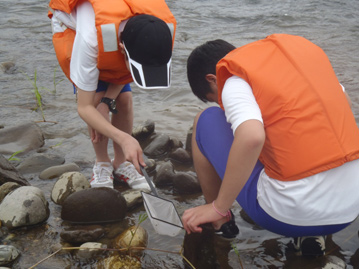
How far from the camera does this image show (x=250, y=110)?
5.93 ft

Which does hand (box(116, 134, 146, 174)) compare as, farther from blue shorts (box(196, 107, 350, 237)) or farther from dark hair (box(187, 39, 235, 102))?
dark hair (box(187, 39, 235, 102))

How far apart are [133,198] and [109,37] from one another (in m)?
0.99

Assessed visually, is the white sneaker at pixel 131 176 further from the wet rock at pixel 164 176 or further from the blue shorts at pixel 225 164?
the blue shorts at pixel 225 164

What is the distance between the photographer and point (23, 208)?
255cm

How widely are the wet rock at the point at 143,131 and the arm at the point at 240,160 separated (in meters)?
1.85

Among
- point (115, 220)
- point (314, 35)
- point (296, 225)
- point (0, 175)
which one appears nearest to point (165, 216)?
point (115, 220)

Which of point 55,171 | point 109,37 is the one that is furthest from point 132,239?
point 109,37

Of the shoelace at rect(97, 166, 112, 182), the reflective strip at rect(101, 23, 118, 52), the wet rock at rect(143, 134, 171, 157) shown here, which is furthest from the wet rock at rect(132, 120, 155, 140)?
the reflective strip at rect(101, 23, 118, 52)

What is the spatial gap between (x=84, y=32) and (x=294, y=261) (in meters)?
1.77

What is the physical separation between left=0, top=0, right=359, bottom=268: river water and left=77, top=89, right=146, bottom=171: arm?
48cm

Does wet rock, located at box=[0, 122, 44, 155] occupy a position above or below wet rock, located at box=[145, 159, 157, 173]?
below

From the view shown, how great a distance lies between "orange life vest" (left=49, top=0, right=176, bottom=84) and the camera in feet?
8.82

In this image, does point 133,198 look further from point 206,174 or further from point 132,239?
point 206,174

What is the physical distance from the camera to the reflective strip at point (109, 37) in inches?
105
